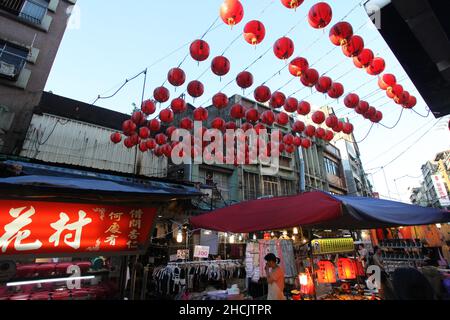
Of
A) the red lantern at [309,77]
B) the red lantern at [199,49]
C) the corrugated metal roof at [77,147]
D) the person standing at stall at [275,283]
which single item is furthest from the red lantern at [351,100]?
the corrugated metal roof at [77,147]

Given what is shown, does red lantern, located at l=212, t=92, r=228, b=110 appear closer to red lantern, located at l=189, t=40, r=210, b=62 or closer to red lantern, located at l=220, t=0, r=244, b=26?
red lantern, located at l=189, t=40, r=210, b=62

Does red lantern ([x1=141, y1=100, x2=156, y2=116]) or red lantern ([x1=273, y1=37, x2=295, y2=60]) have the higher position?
red lantern ([x1=141, y1=100, x2=156, y2=116])

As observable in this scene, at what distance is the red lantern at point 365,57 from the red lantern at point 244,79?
336 centimetres

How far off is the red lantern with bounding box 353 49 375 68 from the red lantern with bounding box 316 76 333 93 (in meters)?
1.34

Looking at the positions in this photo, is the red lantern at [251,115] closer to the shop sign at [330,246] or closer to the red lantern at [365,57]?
the red lantern at [365,57]

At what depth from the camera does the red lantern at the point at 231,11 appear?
21.2 feet

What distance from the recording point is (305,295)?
23.4ft

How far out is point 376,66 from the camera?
8062 mm

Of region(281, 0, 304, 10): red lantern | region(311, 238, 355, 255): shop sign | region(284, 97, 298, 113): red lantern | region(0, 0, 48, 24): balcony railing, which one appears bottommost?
region(311, 238, 355, 255): shop sign

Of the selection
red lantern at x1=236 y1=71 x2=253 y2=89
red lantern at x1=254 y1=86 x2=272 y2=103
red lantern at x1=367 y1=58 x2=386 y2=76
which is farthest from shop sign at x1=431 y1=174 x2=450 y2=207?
red lantern at x1=236 y1=71 x2=253 y2=89

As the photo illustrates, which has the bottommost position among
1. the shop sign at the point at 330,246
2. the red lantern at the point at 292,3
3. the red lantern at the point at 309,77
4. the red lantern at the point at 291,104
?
the shop sign at the point at 330,246

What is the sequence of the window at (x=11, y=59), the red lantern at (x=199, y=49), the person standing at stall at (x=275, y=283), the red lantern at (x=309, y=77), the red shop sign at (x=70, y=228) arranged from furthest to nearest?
the window at (x=11, y=59) < the red lantern at (x=309, y=77) < the red lantern at (x=199, y=49) < the person standing at stall at (x=275, y=283) < the red shop sign at (x=70, y=228)

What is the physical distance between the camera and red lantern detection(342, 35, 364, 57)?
7.18 m
